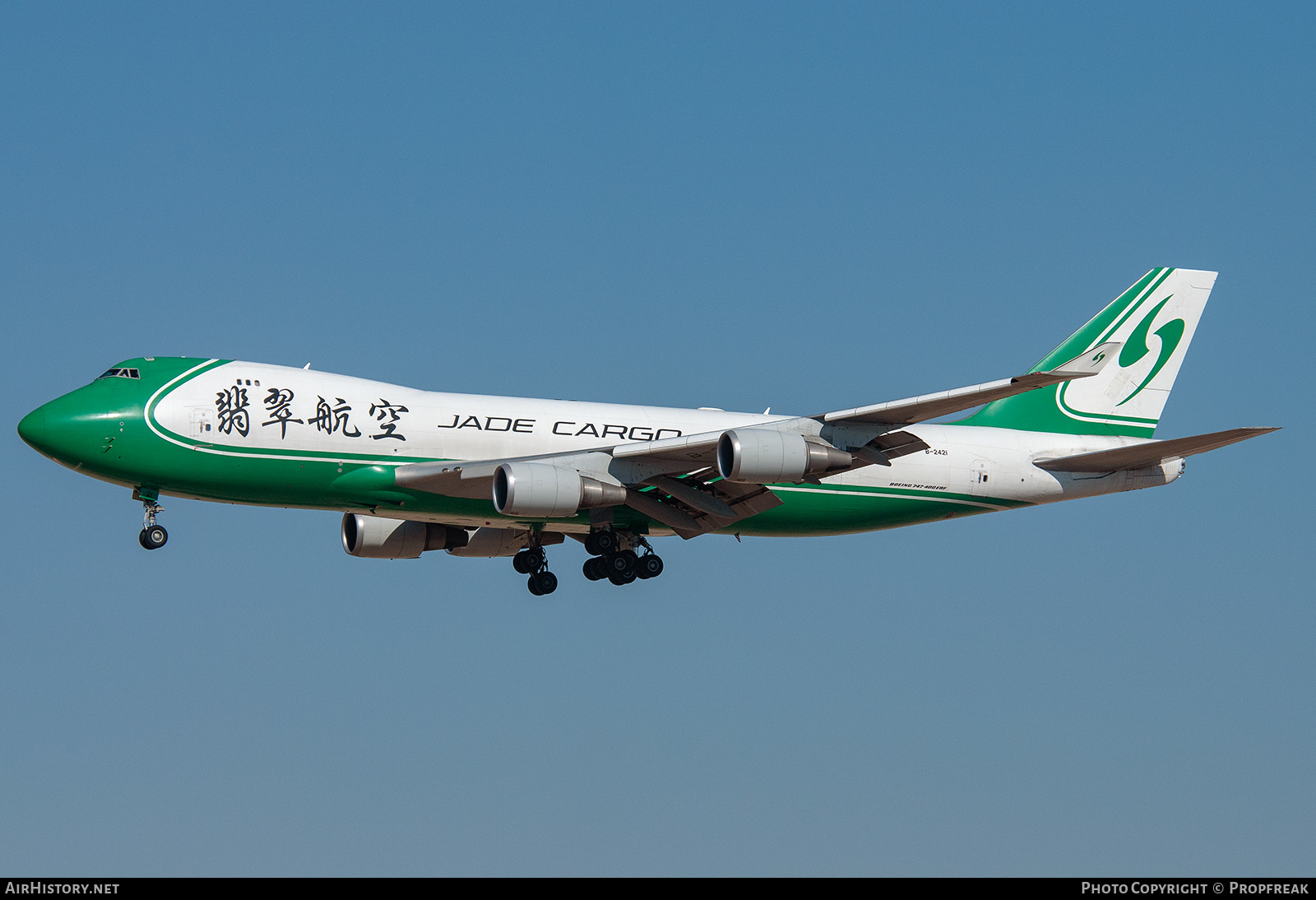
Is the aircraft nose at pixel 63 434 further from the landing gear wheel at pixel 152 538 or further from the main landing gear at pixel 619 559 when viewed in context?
the main landing gear at pixel 619 559

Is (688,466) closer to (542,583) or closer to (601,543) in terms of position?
(601,543)

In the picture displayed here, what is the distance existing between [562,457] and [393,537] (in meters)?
7.48

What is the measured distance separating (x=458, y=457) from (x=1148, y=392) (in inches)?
795

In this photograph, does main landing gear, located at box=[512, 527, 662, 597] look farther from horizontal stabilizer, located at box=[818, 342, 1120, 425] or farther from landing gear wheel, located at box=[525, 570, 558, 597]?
horizontal stabilizer, located at box=[818, 342, 1120, 425]

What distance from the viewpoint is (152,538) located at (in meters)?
38.0

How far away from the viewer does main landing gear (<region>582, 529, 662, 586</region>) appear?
135 ft

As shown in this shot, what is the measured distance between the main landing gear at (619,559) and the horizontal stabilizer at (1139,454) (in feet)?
36.8

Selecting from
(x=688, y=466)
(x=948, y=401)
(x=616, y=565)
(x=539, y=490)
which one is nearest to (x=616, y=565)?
(x=616, y=565)

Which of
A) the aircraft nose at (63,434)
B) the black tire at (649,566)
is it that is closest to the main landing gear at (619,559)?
the black tire at (649,566)

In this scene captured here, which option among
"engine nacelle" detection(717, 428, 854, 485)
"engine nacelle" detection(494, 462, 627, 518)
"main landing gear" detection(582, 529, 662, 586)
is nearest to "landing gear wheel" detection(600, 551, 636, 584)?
"main landing gear" detection(582, 529, 662, 586)
